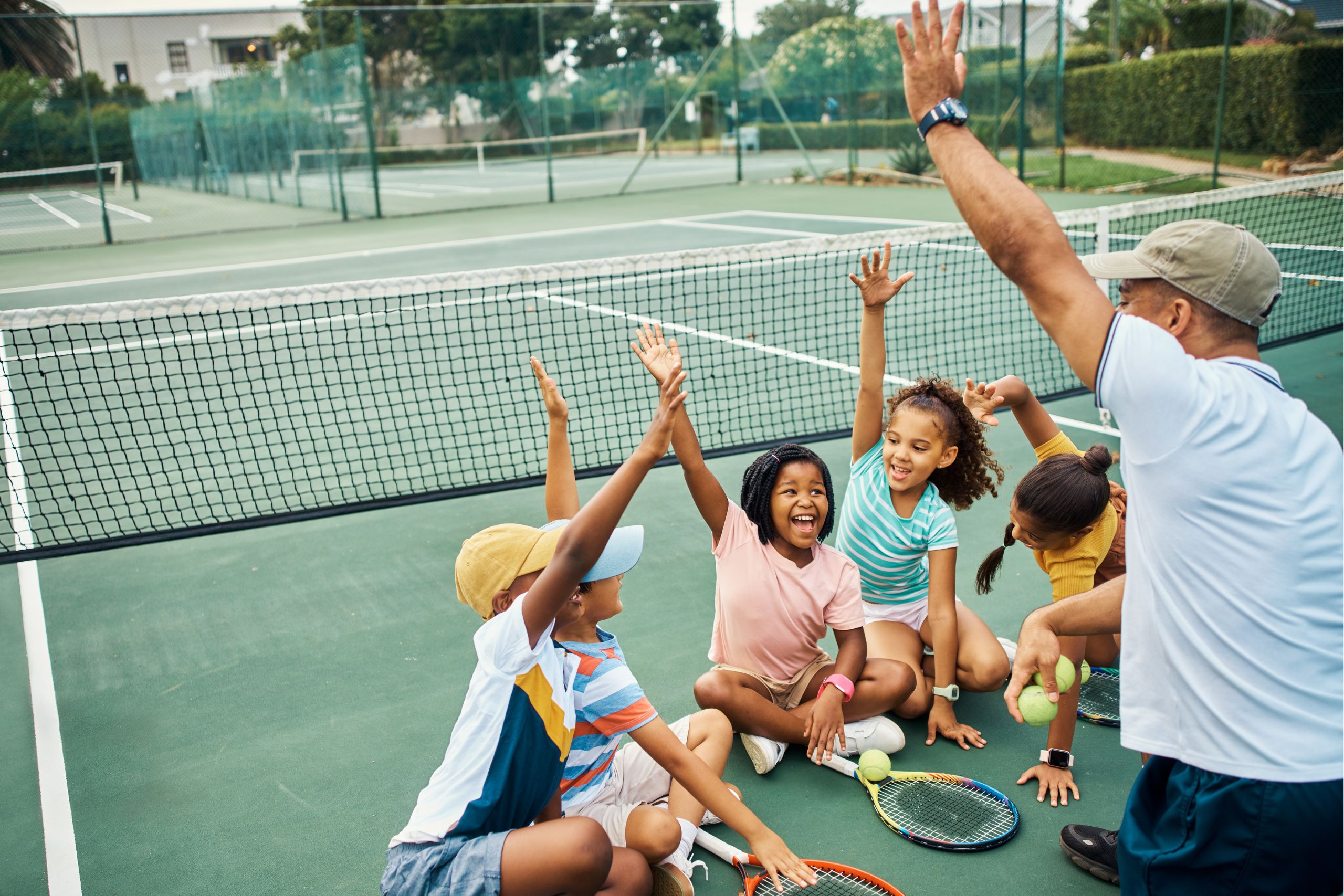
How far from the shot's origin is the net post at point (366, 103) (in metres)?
19.1

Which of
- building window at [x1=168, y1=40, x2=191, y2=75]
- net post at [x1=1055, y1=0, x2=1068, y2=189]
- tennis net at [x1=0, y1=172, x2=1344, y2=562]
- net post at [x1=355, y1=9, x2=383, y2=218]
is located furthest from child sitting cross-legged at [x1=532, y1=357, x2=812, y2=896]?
building window at [x1=168, y1=40, x2=191, y2=75]

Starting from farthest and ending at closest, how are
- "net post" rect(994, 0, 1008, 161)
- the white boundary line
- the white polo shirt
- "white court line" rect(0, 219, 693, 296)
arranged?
1. "net post" rect(994, 0, 1008, 161)
2. "white court line" rect(0, 219, 693, 296)
3. the white boundary line
4. the white polo shirt

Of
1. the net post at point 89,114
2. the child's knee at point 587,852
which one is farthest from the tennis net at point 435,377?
the net post at point 89,114

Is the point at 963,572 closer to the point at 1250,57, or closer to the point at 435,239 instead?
the point at 435,239

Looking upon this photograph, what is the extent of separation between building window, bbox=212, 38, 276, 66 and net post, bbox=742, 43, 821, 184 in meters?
12.0

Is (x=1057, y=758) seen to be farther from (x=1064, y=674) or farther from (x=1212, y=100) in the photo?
(x=1212, y=100)

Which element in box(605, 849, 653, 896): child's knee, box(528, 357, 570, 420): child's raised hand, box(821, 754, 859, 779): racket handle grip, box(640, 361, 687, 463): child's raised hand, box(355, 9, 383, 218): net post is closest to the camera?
box(640, 361, 687, 463): child's raised hand

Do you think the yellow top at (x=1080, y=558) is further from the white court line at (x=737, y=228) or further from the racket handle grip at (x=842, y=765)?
the white court line at (x=737, y=228)

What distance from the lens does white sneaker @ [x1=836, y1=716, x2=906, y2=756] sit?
327 centimetres

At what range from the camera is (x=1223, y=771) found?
5.90 ft

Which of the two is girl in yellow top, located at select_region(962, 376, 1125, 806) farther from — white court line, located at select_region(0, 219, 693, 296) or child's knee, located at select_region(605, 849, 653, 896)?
white court line, located at select_region(0, 219, 693, 296)

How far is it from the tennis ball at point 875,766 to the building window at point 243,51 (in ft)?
90.7

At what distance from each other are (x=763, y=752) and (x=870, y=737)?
13.0 inches

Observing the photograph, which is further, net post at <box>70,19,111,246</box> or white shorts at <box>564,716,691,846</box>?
net post at <box>70,19,111,246</box>
